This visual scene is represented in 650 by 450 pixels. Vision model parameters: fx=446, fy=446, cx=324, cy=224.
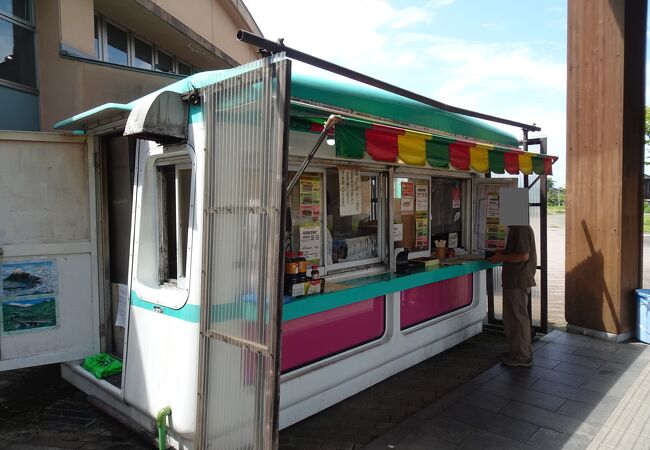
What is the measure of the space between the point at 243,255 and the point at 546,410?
3.19 m

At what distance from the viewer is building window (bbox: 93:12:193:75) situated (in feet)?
23.3

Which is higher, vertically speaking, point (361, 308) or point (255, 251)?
point (255, 251)

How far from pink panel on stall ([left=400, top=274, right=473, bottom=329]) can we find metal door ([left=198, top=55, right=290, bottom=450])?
261 centimetres

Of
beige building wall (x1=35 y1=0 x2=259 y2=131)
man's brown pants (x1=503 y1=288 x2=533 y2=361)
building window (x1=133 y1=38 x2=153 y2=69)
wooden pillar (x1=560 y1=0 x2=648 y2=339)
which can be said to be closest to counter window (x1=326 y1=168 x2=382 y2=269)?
man's brown pants (x1=503 y1=288 x2=533 y2=361)

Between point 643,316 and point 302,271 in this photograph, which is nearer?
point 302,271

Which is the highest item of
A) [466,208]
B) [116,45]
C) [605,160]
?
[116,45]

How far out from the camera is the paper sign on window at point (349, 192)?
445cm

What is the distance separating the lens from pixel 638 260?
19.7 feet

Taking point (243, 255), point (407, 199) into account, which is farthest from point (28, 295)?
point (407, 199)

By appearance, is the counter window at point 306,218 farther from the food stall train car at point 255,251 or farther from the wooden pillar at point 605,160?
the wooden pillar at point 605,160

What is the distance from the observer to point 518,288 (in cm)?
507

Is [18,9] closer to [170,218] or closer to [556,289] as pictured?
[170,218]

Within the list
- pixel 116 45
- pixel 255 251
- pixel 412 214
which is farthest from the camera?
pixel 116 45

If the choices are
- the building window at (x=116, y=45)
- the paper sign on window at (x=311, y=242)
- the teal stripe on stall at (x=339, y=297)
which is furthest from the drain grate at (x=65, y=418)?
the building window at (x=116, y=45)
